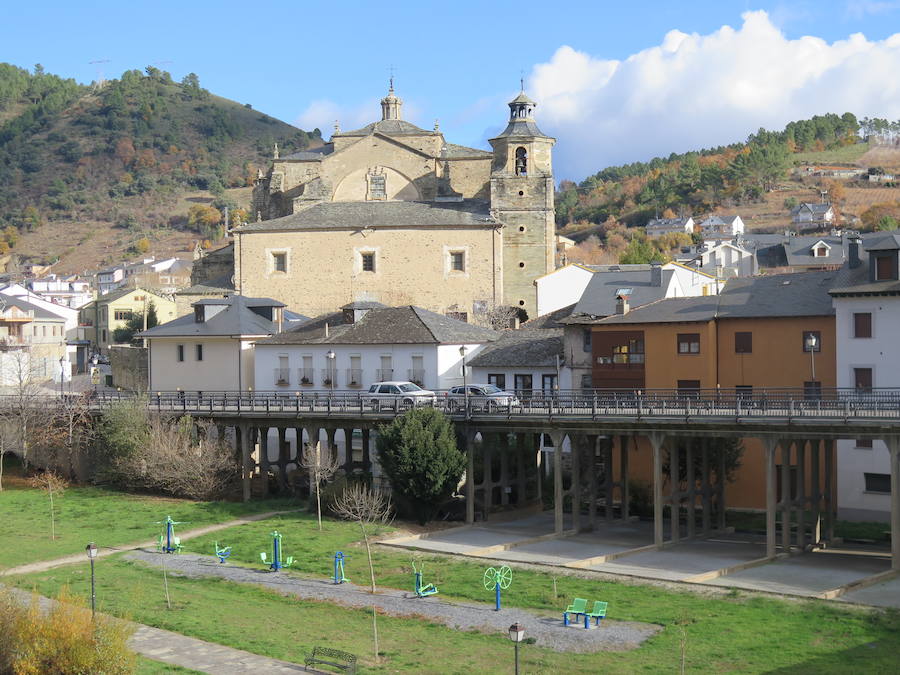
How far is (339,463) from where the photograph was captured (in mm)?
48219

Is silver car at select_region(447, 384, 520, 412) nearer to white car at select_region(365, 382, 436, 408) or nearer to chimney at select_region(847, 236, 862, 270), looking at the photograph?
white car at select_region(365, 382, 436, 408)

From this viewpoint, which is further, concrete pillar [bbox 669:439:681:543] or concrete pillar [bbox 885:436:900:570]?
concrete pillar [bbox 669:439:681:543]

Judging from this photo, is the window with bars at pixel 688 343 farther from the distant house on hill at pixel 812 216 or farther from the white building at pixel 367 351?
the distant house on hill at pixel 812 216

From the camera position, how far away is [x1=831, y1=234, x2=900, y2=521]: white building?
139 feet

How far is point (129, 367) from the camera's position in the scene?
71562 mm

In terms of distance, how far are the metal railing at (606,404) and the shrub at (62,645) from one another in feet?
63.2

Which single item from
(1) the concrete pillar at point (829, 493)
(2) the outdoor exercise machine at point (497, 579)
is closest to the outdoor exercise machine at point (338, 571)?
(2) the outdoor exercise machine at point (497, 579)

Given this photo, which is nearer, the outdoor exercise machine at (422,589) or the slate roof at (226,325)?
the outdoor exercise machine at (422,589)

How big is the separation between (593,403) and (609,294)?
13.1 m

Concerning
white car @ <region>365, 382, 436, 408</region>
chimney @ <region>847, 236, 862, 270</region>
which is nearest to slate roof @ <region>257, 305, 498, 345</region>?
white car @ <region>365, 382, 436, 408</region>

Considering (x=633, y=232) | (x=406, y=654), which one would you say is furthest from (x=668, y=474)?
(x=633, y=232)

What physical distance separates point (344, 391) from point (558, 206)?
5297 inches

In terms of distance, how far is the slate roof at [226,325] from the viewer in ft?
193

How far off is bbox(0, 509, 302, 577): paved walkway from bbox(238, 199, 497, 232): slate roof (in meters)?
31.5
